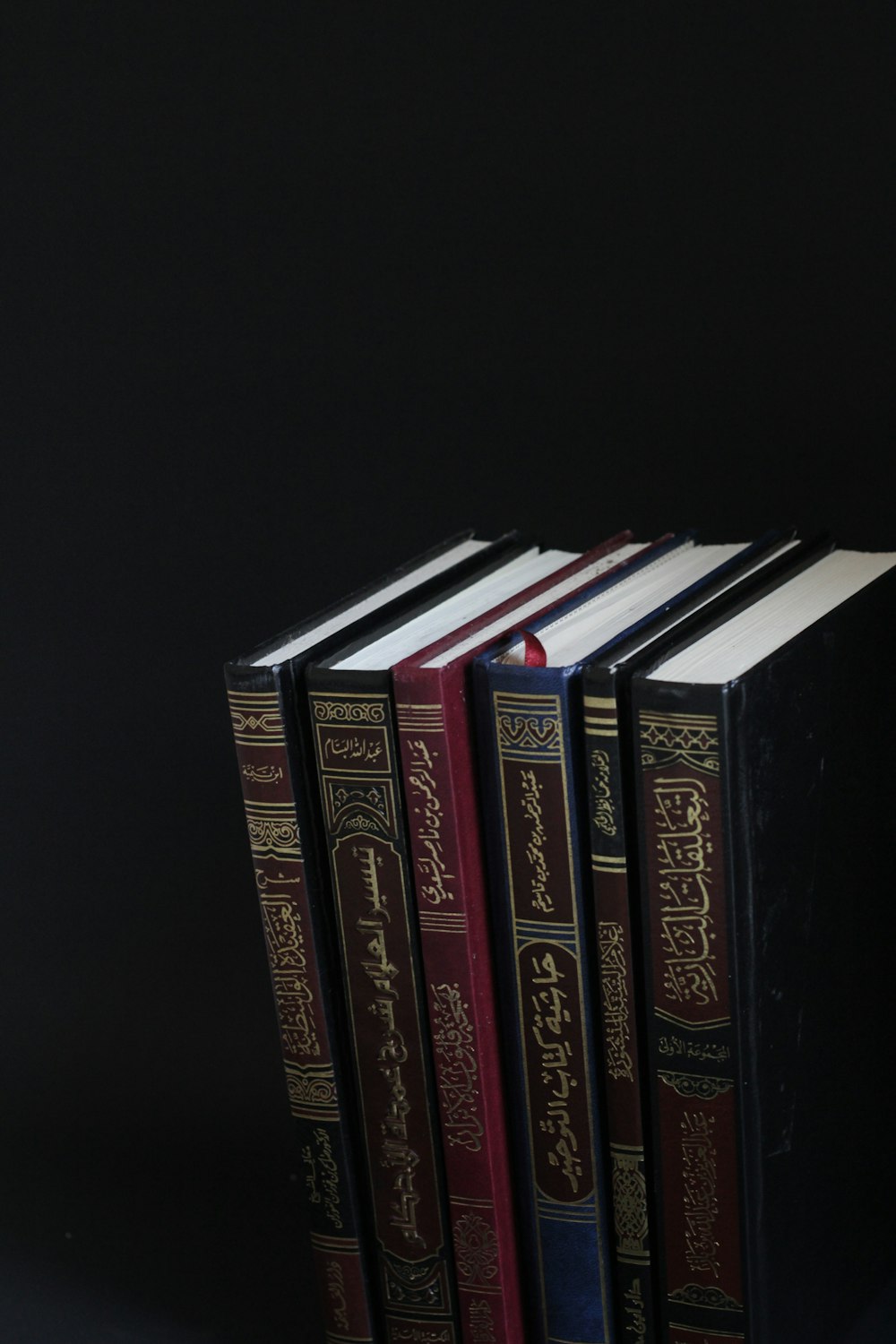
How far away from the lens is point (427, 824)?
3.51 ft

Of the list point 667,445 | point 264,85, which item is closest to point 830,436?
point 667,445

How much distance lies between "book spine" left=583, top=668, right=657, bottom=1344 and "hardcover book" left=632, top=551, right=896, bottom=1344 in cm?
1

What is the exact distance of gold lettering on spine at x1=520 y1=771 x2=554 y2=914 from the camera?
105 cm

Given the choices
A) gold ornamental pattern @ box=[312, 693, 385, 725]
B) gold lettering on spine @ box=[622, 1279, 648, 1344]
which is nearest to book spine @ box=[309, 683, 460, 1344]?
gold ornamental pattern @ box=[312, 693, 385, 725]

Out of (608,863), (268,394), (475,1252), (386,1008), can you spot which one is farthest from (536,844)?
(268,394)

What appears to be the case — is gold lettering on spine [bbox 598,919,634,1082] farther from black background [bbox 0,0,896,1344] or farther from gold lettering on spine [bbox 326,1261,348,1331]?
black background [bbox 0,0,896,1344]

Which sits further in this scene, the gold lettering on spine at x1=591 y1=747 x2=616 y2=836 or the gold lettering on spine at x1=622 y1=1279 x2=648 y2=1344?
the gold lettering on spine at x1=622 y1=1279 x2=648 y2=1344

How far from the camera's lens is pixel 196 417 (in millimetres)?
1625

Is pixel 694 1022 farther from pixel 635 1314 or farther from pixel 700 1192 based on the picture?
pixel 635 1314

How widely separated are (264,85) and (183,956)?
0.74m

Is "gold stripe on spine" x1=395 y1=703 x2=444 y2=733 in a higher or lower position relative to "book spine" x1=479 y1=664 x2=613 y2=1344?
higher

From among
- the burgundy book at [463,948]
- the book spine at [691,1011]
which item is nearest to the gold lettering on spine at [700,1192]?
the book spine at [691,1011]

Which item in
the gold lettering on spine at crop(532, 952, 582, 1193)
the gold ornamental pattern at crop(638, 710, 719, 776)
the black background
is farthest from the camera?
the black background

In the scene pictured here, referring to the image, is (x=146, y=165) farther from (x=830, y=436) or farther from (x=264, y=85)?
(x=830, y=436)
